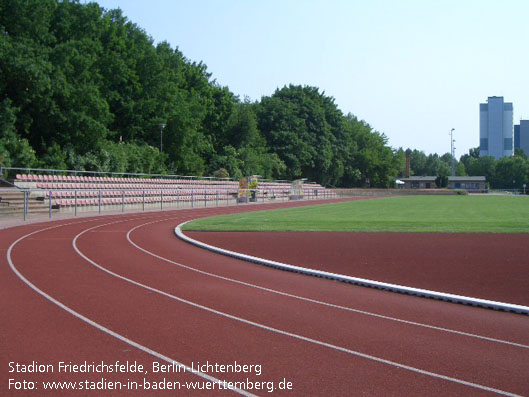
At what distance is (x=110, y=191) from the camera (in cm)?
3025

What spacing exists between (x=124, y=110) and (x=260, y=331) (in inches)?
1827

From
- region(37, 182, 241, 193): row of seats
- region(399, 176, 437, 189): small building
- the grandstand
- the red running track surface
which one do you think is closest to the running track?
the red running track surface

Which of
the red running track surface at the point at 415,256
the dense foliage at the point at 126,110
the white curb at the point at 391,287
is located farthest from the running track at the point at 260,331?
the dense foliage at the point at 126,110

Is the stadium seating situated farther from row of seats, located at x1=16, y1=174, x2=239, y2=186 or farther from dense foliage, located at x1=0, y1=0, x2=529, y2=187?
dense foliage, located at x1=0, y1=0, x2=529, y2=187

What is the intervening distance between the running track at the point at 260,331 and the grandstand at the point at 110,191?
1558 cm

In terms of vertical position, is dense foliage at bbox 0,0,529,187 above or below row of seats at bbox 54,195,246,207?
above

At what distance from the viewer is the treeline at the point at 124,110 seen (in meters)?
35.8

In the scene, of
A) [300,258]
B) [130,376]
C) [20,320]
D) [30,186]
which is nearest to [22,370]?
[130,376]

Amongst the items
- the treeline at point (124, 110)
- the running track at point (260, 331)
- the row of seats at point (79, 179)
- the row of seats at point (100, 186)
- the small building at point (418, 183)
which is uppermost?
A: the treeline at point (124, 110)

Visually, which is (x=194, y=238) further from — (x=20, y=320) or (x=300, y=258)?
(x=20, y=320)

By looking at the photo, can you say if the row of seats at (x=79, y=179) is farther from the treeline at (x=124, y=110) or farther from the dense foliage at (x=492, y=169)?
the dense foliage at (x=492, y=169)

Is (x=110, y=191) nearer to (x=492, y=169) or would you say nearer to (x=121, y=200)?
(x=121, y=200)

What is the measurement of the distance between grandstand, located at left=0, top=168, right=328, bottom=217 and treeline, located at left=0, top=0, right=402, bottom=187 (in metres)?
2.78

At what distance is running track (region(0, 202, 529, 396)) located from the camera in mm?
4801
